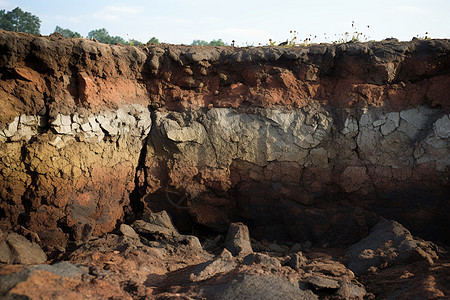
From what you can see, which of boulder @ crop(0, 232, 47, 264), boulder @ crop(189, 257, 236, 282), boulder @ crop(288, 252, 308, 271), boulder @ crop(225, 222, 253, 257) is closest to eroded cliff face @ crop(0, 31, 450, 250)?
boulder @ crop(225, 222, 253, 257)

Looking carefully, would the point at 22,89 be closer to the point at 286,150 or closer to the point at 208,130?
the point at 208,130

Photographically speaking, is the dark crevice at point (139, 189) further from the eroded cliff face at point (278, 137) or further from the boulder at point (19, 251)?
the boulder at point (19, 251)

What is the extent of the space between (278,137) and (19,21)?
1002 inches

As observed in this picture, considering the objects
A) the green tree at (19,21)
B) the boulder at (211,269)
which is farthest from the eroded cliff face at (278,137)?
the green tree at (19,21)

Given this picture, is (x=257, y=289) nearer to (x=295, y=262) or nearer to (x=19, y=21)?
(x=295, y=262)

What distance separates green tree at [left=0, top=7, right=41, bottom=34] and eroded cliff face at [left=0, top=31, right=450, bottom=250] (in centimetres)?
2255

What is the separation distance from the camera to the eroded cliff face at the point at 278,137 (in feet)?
17.5

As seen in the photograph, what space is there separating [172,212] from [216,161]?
3.57 feet

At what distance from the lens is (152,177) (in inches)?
220

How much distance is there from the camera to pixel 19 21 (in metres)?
24.4

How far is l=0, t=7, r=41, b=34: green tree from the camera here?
2328 centimetres

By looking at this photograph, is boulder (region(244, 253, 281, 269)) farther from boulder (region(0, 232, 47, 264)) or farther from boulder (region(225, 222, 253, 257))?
boulder (region(0, 232, 47, 264))

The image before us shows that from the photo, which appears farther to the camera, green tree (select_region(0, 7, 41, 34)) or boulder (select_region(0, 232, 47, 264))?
green tree (select_region(0, 7, 41, 34))

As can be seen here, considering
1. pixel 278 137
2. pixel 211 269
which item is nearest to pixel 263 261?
pixel 211 269
